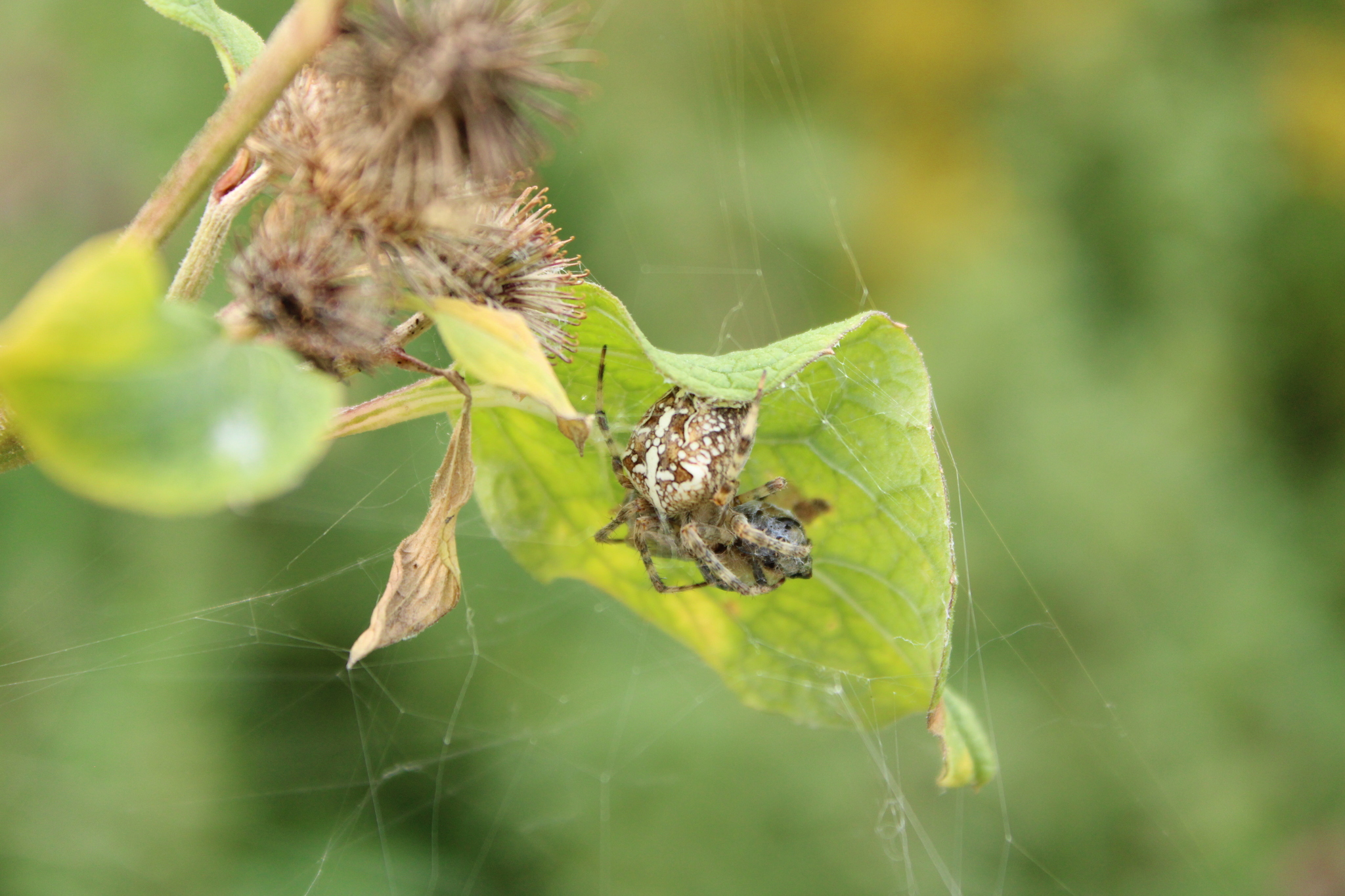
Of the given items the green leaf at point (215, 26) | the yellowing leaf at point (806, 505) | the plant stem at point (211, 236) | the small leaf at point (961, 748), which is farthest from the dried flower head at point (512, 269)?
the small leaf at point (961, 748)

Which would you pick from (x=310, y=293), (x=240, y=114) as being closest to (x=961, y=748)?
(x=310, y=293)

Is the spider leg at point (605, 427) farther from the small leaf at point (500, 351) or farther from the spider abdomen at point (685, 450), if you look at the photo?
the small leaf at point (500, 351)

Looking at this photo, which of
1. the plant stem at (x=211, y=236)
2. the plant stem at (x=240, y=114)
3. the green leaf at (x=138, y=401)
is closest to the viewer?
the green leaf at (x=138, y=401)

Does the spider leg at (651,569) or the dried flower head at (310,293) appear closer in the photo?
the dried flower head at (310,293)

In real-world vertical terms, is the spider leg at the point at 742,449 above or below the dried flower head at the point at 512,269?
below

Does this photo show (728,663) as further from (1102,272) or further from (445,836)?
(1102,272)

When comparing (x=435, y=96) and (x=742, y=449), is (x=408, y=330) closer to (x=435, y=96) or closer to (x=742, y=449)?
(x=435, y=96)

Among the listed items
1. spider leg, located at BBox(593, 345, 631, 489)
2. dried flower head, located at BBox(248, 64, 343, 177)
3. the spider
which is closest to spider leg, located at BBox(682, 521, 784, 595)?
the spider
